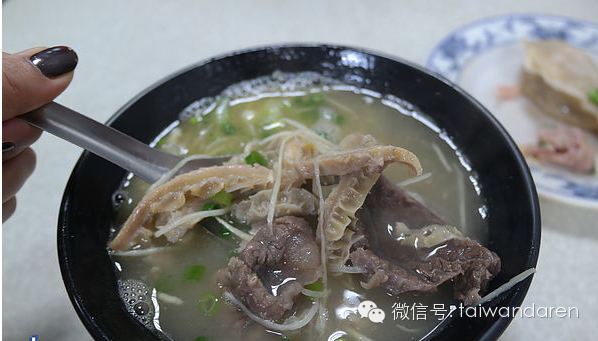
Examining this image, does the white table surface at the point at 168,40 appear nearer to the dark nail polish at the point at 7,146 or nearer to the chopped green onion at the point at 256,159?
the dark nail polish at the point at 7,146

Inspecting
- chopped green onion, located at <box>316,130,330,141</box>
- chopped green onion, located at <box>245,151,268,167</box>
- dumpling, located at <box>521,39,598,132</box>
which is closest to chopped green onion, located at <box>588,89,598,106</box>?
dumpling, located at <box>521,39,598,132</box>

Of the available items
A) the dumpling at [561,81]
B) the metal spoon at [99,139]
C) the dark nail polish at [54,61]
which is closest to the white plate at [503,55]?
the dumpling at [561,81]

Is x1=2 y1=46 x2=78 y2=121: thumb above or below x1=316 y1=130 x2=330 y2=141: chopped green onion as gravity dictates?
above

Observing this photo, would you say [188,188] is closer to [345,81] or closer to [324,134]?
[324,134]

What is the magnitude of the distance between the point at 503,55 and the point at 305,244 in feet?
7.10

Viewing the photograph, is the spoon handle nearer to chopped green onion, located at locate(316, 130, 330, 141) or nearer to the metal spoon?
the metal spoon

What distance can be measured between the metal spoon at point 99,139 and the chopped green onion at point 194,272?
1.16 ft

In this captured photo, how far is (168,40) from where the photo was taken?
10.4 ft

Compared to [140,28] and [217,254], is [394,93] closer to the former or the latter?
[217,254]

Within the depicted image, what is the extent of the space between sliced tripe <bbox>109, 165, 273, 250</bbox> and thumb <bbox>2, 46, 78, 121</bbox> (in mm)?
480

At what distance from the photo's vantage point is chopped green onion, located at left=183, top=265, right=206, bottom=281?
1603mm

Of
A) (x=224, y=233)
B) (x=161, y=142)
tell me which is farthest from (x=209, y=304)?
(x=161, y=142)

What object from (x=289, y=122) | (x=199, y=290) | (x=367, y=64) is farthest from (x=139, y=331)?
(x=367, y=64)

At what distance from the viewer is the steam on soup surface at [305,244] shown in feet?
4.74
